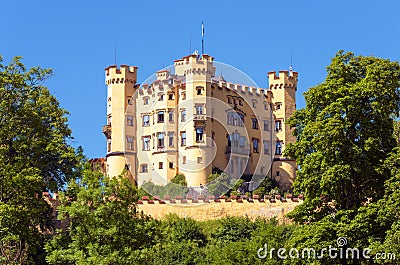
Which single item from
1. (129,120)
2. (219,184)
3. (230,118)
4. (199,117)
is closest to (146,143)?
(129,120)

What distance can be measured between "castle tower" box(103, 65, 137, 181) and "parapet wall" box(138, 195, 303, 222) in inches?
1004

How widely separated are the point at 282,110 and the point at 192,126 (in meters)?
9.81

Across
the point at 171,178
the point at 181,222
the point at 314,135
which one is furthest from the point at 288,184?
the point at 314,135

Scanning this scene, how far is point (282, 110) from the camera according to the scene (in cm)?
8619

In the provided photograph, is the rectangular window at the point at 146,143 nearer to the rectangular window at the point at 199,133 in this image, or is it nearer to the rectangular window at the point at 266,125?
the rectangular window at the point at 199,133

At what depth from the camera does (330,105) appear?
105 feet

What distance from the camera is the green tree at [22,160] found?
3478 cm

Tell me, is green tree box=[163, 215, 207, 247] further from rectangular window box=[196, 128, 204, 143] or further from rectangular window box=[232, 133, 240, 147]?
rectangular window box=[232, 133, 240, 147]

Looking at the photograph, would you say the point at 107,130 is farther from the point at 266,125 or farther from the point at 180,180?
the point at 266,125

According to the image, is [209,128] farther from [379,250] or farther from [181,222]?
[379,250]

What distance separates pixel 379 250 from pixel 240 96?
181ft

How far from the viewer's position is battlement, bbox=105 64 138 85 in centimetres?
8412

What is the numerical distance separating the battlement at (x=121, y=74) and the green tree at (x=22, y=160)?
43.4m

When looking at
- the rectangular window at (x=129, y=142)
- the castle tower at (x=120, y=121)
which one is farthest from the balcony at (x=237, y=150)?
the rectangular window at (x=129, y=142)
